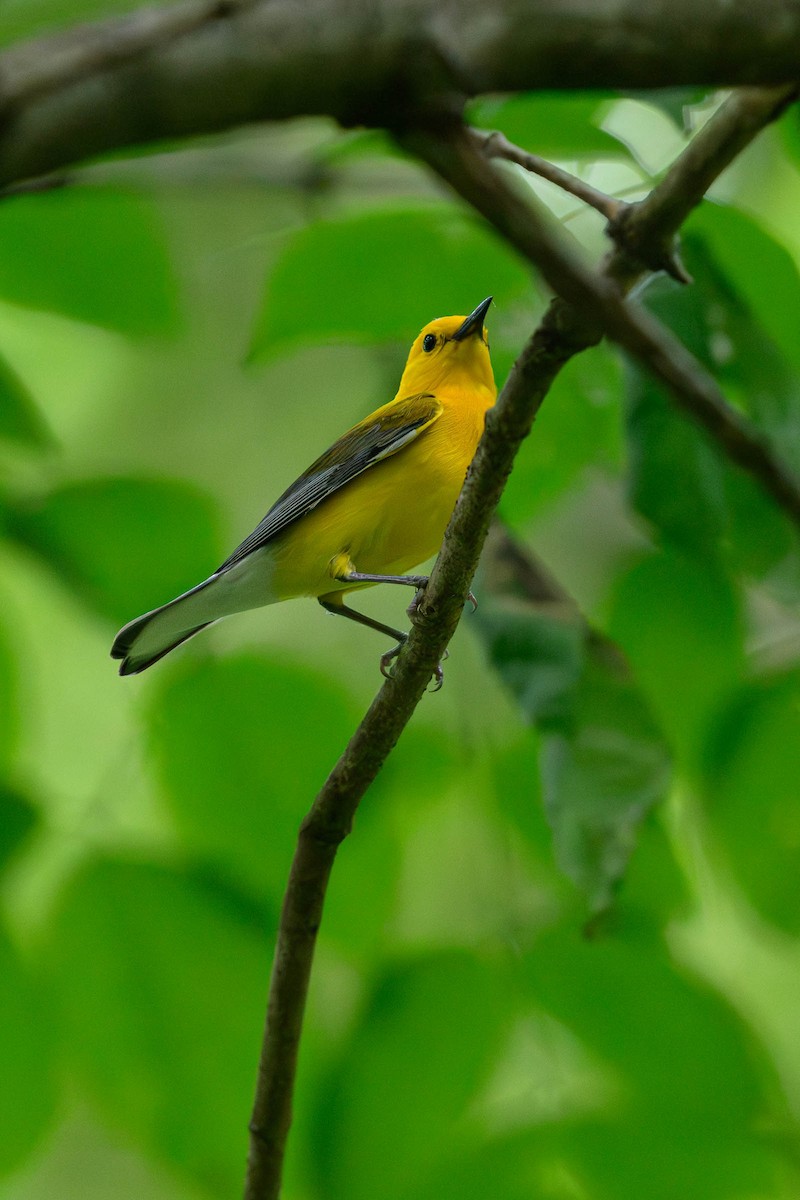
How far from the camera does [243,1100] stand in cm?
293

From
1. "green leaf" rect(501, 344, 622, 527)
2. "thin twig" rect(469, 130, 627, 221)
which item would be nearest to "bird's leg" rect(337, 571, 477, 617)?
"green leaf" rect(501, 344, 622, 527)

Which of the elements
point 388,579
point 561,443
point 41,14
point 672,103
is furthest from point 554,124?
point 388,579

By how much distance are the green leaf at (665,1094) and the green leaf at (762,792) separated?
0.30 m

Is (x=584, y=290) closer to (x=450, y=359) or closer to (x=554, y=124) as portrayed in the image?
(x=554, y=124)

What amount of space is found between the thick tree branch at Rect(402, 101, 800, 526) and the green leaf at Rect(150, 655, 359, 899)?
2.16 meters

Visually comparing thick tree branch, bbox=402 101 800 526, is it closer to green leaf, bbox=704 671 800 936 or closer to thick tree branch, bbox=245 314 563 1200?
thick tree branch, bbox=245 314 563 1200

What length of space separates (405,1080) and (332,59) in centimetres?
247

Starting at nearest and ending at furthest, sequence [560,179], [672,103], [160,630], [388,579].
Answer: [560,179], [672,103], [160,630], [388,579]

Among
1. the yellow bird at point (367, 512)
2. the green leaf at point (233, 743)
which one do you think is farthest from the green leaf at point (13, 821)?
the yellow bird at point (367, 512)

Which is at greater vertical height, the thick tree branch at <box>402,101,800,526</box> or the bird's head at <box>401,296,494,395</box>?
the bird's head at <box>401,296,494,395</box>

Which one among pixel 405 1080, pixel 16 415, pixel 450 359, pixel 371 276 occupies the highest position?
pixel 450 359

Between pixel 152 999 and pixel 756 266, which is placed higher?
pixel 756 266

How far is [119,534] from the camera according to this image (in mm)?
3025

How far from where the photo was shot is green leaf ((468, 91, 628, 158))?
2662 millimetres
